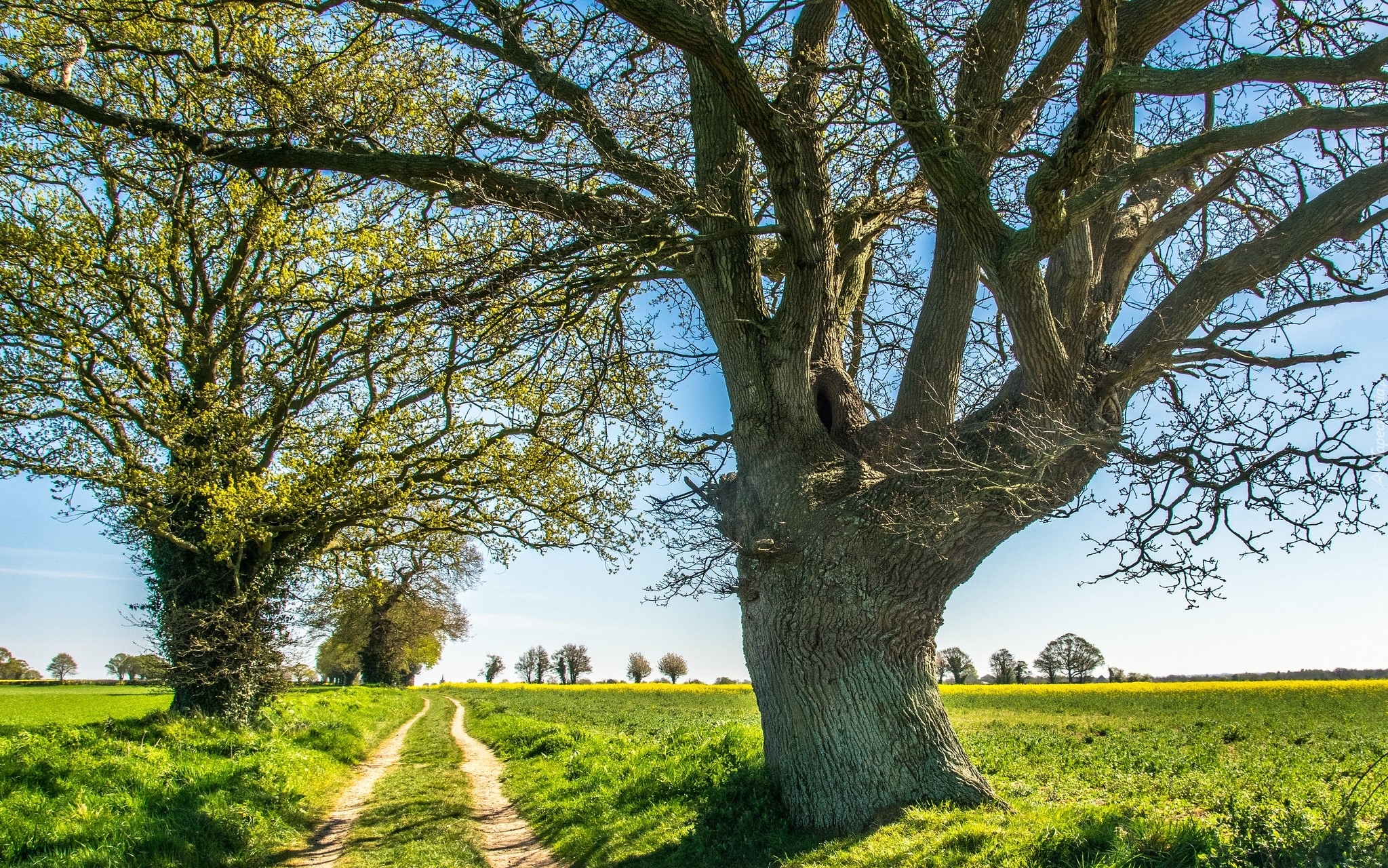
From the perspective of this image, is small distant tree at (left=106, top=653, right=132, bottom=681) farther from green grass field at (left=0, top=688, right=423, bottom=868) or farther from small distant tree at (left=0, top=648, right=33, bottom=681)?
green grass field at (left=0, top=688, right=423, bottom=868)

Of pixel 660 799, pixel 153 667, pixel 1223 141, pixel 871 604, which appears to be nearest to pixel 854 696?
pixel 871 604

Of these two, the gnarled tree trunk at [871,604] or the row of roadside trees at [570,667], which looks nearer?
the gnarled tree trunk at [871,604]

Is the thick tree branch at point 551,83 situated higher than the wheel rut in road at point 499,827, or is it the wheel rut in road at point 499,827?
the thick tree branch at point 551,83

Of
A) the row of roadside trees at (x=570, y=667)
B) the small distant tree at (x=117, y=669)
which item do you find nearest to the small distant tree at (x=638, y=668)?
the row of roadside trees at (x=570, y=667)

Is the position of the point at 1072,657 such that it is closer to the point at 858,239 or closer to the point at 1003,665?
the point at 1003,665

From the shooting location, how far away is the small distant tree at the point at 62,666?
105 m

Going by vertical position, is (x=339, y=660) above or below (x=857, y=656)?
below

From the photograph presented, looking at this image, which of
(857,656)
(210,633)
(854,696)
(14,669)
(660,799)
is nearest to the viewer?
(854,696)

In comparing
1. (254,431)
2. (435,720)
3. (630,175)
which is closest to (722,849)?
(630,175)

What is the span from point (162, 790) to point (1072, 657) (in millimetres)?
71864

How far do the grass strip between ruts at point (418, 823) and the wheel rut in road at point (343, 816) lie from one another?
0.42 feet

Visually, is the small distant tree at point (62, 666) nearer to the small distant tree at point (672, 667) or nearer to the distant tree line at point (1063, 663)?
the small distant tree at point (672, 667)

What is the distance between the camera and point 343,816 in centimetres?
998

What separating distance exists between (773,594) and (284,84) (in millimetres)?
7847
